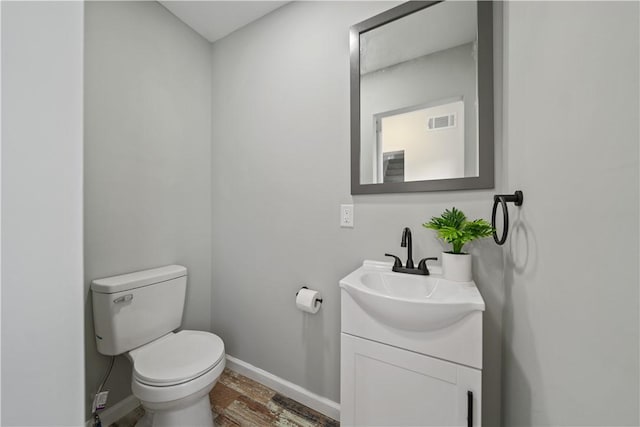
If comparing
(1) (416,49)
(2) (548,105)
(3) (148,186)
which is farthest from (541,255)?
(3) (148,186)

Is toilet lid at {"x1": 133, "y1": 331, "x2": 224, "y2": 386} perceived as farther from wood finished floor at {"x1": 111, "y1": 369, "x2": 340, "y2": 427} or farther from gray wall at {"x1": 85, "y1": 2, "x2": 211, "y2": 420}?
wood finished floor at {"x1": 111, "y1": 369, "x2": 340, "y2": 427}

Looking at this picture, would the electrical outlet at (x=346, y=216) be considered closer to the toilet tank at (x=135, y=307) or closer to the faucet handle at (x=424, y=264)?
the faucet handle at (x=424, y=264)

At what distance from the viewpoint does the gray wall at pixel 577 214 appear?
352 mm

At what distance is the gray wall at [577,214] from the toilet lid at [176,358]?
1262 millimetres

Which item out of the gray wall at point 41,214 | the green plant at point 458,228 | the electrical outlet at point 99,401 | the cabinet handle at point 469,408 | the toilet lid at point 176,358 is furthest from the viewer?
the electrical outlet at point 99,401

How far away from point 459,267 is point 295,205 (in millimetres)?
923

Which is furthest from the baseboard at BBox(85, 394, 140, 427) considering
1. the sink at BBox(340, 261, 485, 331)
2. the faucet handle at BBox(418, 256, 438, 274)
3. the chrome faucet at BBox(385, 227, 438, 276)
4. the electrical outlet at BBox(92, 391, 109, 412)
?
the faucet handle at BBox(418, 256, 438, 274)

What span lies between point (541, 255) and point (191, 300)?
76.6 inches

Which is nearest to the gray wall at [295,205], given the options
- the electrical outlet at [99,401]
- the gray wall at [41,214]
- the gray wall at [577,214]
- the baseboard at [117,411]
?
the gray wall at [577,214]

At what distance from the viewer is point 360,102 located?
1279 millimetres

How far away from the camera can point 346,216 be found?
4.31ft

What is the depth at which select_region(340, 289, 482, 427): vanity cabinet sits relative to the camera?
76cm

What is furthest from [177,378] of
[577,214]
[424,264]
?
[577,214]

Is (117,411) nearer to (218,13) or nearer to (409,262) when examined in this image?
(409,262)
